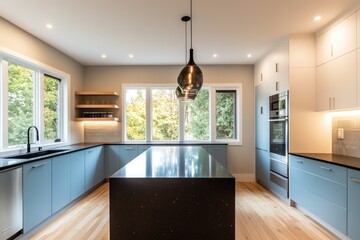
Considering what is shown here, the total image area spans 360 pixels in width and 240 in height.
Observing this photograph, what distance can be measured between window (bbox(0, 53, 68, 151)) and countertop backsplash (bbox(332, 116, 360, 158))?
4.65 metres

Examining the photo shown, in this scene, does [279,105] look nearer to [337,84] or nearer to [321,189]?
[337,84]

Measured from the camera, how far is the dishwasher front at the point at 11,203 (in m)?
2.19

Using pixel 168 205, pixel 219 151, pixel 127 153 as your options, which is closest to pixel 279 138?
pixel 219 151

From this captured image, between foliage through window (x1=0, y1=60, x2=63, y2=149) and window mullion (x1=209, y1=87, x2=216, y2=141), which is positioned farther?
window mullion (x1=209, y1=87, x2=216, y2=141)

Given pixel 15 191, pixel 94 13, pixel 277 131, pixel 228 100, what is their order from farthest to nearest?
pixel 228 100 < pixel 277 131 < pixel 94 13 < pixel 15 191

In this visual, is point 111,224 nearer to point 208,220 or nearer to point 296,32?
point 208,220

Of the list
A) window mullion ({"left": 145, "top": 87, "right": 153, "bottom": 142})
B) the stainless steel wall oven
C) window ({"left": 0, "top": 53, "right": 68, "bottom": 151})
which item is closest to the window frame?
window ({"left": 0, "top": 53, "right": 68, "bottom": 151})

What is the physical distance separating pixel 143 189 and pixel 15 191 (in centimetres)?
164

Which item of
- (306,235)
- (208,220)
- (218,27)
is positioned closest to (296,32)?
(218,27)

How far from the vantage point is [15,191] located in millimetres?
2350

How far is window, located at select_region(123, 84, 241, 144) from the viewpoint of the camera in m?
5.44

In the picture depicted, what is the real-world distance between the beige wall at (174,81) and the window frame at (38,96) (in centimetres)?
83

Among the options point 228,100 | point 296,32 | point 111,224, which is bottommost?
point 111,224

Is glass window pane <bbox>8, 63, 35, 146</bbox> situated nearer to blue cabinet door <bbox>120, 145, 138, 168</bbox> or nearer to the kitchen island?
blue cabinet door <bbox>120, 145, 138, 168</bbox>
